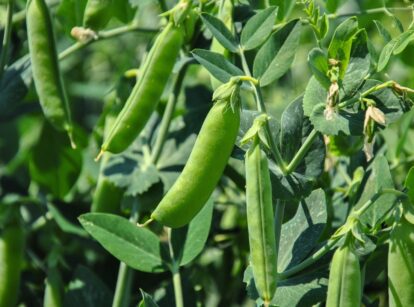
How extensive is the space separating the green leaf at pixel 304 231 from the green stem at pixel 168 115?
1.04ft

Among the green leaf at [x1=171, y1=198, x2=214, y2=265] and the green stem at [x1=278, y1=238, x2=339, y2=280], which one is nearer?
the green stem at [x1=278, y1=238, x2=339, y2=280]

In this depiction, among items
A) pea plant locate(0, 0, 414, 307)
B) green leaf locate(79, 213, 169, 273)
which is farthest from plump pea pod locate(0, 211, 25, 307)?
green leaf locate(79, 213, 169, 273)

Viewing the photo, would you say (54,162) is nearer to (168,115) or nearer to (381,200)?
(168,115)

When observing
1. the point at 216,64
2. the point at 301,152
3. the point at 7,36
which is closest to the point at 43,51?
the point at 7,36

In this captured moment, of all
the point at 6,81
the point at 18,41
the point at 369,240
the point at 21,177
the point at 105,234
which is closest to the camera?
the point at 369,240

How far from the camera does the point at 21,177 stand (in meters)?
1.91

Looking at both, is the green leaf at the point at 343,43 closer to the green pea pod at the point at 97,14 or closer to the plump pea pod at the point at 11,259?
the green pea pod at the point at 97,14

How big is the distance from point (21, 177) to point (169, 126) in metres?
0.55

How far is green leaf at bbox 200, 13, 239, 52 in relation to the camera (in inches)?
47.1

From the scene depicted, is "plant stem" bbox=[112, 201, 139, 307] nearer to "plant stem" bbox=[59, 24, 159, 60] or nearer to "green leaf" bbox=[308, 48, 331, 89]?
"plant stem" bbox=[59, 24, 159, 60]

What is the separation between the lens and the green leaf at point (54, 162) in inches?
66.0

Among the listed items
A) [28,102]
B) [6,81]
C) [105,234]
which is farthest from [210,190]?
[28,102]

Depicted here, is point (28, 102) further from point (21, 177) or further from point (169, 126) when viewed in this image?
point (169, 126)

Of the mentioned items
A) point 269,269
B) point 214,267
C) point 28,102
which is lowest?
point 214,267
